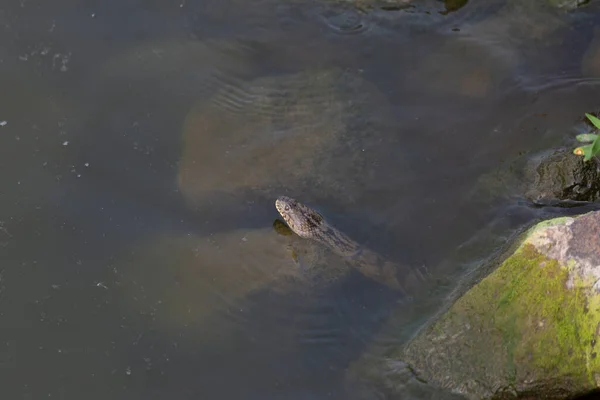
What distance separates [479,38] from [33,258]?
185 inches

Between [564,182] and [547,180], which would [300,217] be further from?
[564,182]

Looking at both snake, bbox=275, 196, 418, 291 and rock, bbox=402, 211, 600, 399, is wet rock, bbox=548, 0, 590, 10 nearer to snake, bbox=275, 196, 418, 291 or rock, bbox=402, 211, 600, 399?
rock, bbox=402, 211, 600, 399

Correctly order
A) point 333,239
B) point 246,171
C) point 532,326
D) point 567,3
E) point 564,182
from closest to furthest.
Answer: point 532,326
point 564,182
point 333,239
point 246,171
point 567,3

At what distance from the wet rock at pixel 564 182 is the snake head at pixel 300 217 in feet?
5.91

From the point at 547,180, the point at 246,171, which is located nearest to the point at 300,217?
the point at 246,171

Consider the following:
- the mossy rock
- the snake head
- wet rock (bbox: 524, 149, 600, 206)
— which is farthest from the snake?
wet rock (bbox: 524, 149, 600, 206)

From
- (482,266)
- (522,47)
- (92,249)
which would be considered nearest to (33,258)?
(92,249)

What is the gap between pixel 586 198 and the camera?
553 centimetres

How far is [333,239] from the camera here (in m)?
5.73

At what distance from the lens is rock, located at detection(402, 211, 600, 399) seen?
4.11 metres

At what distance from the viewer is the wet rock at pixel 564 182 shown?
554 centimetres

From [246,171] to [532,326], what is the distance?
2838mm

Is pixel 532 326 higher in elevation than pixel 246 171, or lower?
higher

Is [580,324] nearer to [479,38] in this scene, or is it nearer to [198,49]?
[479,38]
